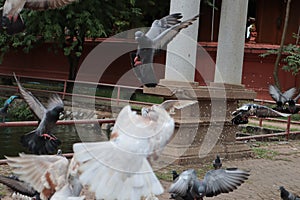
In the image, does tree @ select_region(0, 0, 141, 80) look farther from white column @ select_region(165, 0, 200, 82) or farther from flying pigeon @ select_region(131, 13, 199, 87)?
flying pigeon @ select_region(131, 13, 199, 87)

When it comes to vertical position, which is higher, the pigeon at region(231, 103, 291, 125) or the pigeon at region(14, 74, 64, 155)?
the pigeon at region(14, 74, 64, 155)

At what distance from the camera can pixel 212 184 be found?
349cm

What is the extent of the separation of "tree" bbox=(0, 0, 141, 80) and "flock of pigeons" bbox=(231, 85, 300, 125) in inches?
373

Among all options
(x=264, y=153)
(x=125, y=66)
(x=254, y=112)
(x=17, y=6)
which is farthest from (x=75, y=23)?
(x=17, y=6)

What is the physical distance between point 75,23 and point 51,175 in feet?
46.2

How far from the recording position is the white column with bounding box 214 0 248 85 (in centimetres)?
830

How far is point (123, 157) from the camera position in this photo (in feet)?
6.38

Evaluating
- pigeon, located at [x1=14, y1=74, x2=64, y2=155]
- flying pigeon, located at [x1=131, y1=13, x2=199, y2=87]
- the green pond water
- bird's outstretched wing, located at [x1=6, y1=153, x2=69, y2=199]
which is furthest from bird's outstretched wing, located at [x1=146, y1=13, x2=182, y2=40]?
the green pond water

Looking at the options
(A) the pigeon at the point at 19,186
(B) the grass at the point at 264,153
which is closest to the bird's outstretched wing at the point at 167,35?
(A) the pigeon at the point at 19,186

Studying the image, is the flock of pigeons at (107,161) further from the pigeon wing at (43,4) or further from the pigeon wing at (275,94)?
the pigeon wing at (275,94)

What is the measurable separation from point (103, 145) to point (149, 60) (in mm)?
1536

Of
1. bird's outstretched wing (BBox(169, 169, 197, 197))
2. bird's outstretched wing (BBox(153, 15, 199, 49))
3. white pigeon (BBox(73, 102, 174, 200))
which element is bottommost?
bird's outstretched wing (BBox(169, 169, 197, 197))

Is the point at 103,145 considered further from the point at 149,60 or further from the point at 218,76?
the point at 218,76

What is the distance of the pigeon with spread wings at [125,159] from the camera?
6.11 ft
